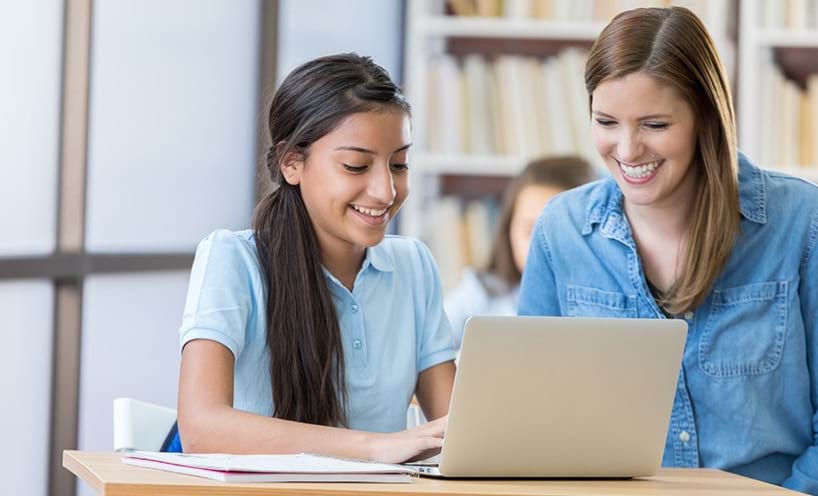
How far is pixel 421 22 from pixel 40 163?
1763mm

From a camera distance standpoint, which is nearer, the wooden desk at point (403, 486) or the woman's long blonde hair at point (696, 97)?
the wooden desk at point (403, 486)

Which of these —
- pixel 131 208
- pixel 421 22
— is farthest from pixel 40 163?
pixel 421 22

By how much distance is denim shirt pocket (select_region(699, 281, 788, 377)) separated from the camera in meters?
1.99

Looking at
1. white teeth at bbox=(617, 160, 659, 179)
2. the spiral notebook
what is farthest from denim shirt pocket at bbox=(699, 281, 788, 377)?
the spiral notebook

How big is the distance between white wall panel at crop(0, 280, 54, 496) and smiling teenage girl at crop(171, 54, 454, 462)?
885mm

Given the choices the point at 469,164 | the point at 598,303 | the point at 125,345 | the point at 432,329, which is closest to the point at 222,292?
the point at 432,329

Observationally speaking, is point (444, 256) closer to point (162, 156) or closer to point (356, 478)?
point (162, 156)

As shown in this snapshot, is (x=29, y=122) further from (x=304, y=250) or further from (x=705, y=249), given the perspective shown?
(x=705, y=249)

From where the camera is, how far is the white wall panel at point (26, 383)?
269cm

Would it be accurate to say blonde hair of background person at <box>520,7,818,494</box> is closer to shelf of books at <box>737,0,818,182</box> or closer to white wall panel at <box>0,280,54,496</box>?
white wall panel at <box>0,280,54,496</box>

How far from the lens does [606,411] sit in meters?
1.60

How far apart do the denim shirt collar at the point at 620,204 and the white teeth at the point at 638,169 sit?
0.15m

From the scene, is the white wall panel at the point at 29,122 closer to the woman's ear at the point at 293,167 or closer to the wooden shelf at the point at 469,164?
the woman's ear at the point at 293,167

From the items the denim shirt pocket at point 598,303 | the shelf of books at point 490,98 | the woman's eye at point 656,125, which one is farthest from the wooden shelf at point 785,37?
the woman's eye at point 656,125
